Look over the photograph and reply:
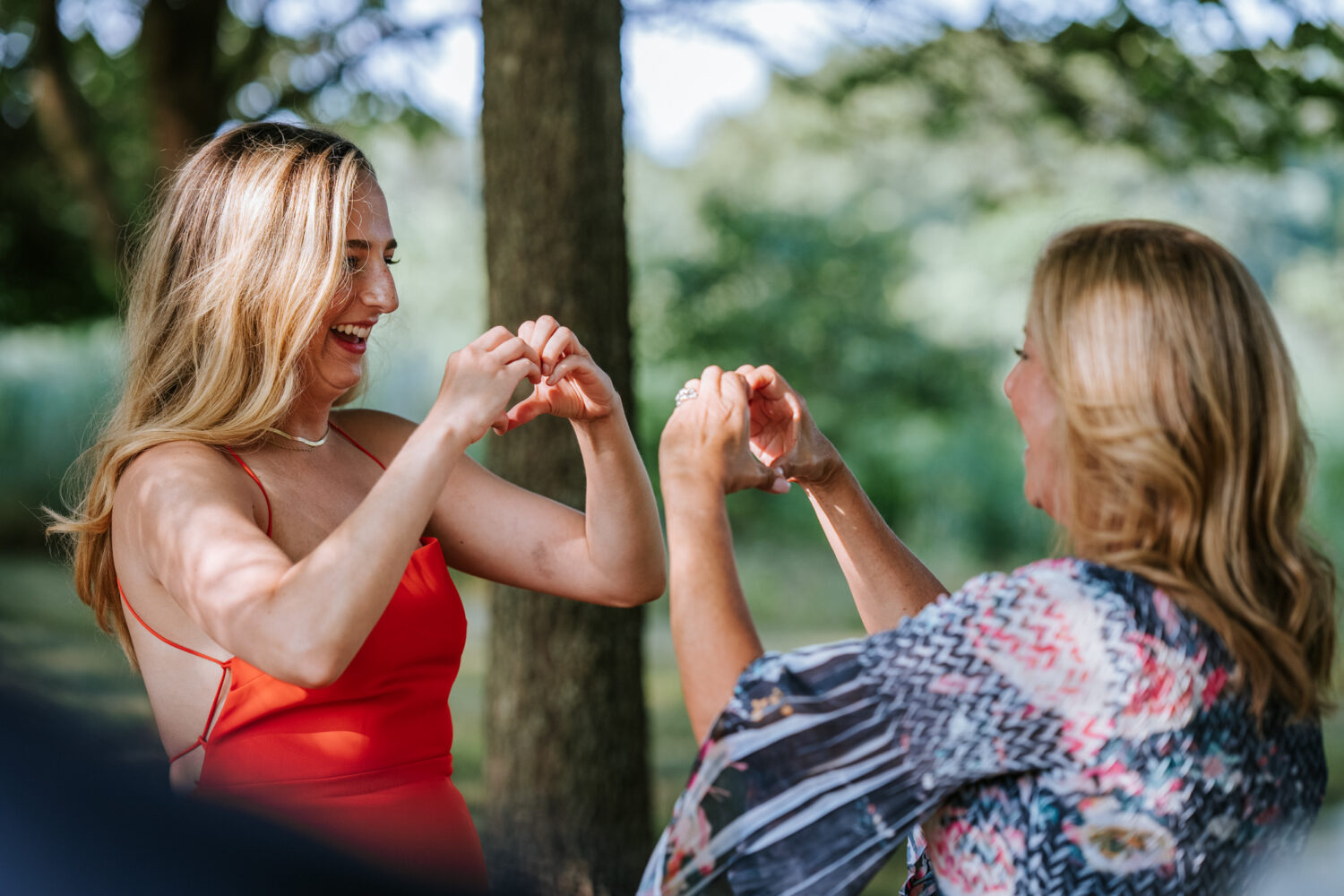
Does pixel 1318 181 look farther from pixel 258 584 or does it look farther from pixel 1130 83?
pixel 258 584

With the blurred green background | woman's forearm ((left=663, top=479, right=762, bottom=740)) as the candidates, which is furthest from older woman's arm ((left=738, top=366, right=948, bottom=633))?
the blurred green background

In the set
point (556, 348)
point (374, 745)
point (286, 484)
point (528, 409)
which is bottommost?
point (374, 745)

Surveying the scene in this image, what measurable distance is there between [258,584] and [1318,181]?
10.6 metres

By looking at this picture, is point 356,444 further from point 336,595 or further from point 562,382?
point 336,595

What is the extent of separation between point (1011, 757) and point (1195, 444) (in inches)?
17.9

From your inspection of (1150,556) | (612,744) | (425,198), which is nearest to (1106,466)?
(1150,556)

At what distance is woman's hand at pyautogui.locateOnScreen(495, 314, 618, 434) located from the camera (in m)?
1.98

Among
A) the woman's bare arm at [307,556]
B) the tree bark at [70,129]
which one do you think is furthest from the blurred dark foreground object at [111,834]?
the tree bark at [70,129]

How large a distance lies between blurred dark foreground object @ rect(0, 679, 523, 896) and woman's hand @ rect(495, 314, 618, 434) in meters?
0.74

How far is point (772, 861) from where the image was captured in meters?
1.46

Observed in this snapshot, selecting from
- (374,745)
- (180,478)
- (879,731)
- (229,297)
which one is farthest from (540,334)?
(879,731)

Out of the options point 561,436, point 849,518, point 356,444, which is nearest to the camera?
point 849,518

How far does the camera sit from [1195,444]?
147 centimetres

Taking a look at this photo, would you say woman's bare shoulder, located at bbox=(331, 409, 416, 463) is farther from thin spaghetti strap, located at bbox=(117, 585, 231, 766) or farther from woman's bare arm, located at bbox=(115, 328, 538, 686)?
thin spaghetti strap, located at bbox=(117, 585, 231, 766)
